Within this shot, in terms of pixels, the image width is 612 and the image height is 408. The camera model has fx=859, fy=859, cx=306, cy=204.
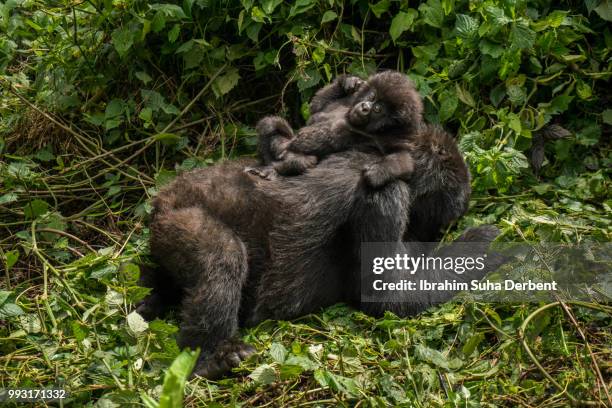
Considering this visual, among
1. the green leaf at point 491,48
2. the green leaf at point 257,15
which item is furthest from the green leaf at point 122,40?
the green leaf at point 491,48


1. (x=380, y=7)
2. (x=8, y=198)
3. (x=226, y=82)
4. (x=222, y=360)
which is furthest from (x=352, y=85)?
(x=8, y=198)

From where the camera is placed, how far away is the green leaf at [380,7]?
6055 mm

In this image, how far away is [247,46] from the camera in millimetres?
6410

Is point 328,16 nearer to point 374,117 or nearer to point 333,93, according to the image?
point 333,93

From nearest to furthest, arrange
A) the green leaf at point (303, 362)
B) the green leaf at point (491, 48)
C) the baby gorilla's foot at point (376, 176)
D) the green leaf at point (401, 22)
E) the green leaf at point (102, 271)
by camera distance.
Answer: the green leaf at point (303, 362) < the baby gorilla's foot at point (376, 176) < the green leaf at point (102, 271) < the green leaf at point (491, 48) < the green leaf at point (401, 22)

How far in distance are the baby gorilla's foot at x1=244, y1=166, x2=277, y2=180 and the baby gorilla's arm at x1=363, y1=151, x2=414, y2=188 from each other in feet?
1.96

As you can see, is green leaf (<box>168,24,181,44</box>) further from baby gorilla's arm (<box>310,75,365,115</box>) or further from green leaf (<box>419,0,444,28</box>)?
green leaf (<box>419,0,444,28</box>)

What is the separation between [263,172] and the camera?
515 cm

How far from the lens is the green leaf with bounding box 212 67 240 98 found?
6.22m

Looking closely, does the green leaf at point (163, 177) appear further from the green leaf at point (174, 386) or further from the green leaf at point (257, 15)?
the green leaf at point (174, 386)

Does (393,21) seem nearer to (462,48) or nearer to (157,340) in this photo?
(462,48)

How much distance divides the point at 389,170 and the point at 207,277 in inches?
46.1

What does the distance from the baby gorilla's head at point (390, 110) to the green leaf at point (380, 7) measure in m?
0.98

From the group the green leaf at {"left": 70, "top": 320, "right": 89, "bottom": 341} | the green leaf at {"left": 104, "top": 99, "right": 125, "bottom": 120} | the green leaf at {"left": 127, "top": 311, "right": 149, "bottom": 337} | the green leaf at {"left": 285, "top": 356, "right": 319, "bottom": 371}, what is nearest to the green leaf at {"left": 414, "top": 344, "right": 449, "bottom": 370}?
the green leaf at {"left": 285, "top": 356, "right": 319, "bottom": 371}
